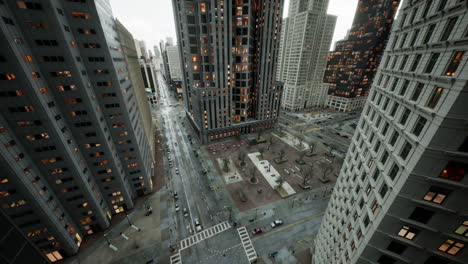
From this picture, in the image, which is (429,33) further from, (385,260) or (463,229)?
(385,260)

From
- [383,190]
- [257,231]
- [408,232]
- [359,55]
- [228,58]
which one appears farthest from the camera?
[359,55]

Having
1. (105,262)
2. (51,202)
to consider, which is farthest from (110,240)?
(51,202)

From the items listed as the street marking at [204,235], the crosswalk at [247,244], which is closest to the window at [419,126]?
the crosswalk at [247,244]

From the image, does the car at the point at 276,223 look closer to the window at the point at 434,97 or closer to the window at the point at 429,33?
the window at the point at 434,97

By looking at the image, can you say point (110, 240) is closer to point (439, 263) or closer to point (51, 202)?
point (51, 202)

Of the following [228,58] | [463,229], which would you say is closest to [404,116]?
[463,229]
